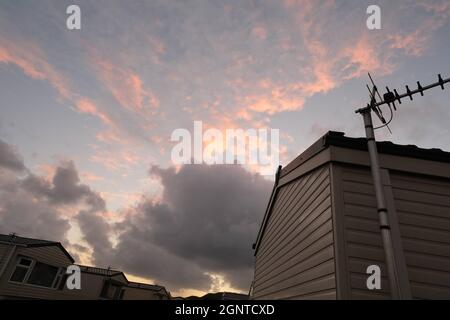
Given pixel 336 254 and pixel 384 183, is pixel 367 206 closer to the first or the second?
pixel 384 183

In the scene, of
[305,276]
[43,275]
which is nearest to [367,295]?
[305,276]

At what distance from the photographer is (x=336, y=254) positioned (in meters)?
4.13

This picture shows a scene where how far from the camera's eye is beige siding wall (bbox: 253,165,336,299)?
14.8ft

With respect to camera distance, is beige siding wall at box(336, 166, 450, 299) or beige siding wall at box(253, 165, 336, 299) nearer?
beige siding wall at box(336, 166, 450, 299)

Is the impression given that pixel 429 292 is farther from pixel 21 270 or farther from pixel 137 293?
pixel 137 293

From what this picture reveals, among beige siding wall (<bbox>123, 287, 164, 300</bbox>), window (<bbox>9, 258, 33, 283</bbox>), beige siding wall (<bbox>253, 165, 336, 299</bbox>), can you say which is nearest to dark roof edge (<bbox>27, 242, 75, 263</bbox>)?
window (<bbox>9, 258, 33, 283</bbox>)

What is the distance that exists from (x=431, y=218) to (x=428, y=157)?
1.19m

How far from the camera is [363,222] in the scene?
14.5 feet

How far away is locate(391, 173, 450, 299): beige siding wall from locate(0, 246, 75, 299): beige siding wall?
82.2 feet

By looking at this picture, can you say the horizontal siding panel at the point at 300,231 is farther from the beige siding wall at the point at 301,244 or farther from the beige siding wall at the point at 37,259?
the beige siding wall at the point at 37,259

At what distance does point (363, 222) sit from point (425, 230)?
1.07 meters

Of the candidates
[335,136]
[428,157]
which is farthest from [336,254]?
[428,157]

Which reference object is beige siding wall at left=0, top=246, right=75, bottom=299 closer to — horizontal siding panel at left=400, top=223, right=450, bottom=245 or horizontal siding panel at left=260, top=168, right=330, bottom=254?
horizontal siding panel at left=260, top=168, right=330, bottom=254
